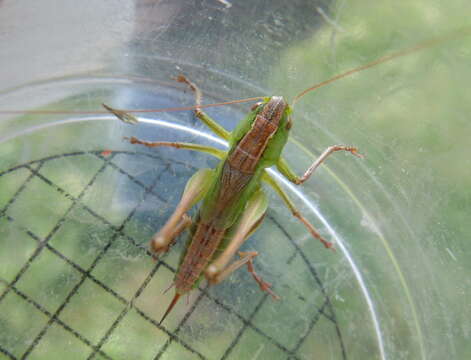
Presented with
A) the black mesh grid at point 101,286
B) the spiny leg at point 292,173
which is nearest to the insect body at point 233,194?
the spiny leg at point 292,173

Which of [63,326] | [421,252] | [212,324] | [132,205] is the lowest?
[63,326]

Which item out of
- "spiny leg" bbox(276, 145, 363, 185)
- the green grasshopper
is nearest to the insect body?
the green grasshopper

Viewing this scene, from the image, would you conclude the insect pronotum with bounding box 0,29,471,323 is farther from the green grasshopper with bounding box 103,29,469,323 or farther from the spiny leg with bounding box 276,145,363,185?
the spiny leg with bounding box 276,145,363,185

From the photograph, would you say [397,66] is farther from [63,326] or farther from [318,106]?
[63,326]

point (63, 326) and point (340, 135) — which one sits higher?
point (340, 135)

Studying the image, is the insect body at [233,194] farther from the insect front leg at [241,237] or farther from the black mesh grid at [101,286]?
the black mesh grid at [101,286]

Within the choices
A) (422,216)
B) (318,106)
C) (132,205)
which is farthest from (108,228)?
(422,216)
